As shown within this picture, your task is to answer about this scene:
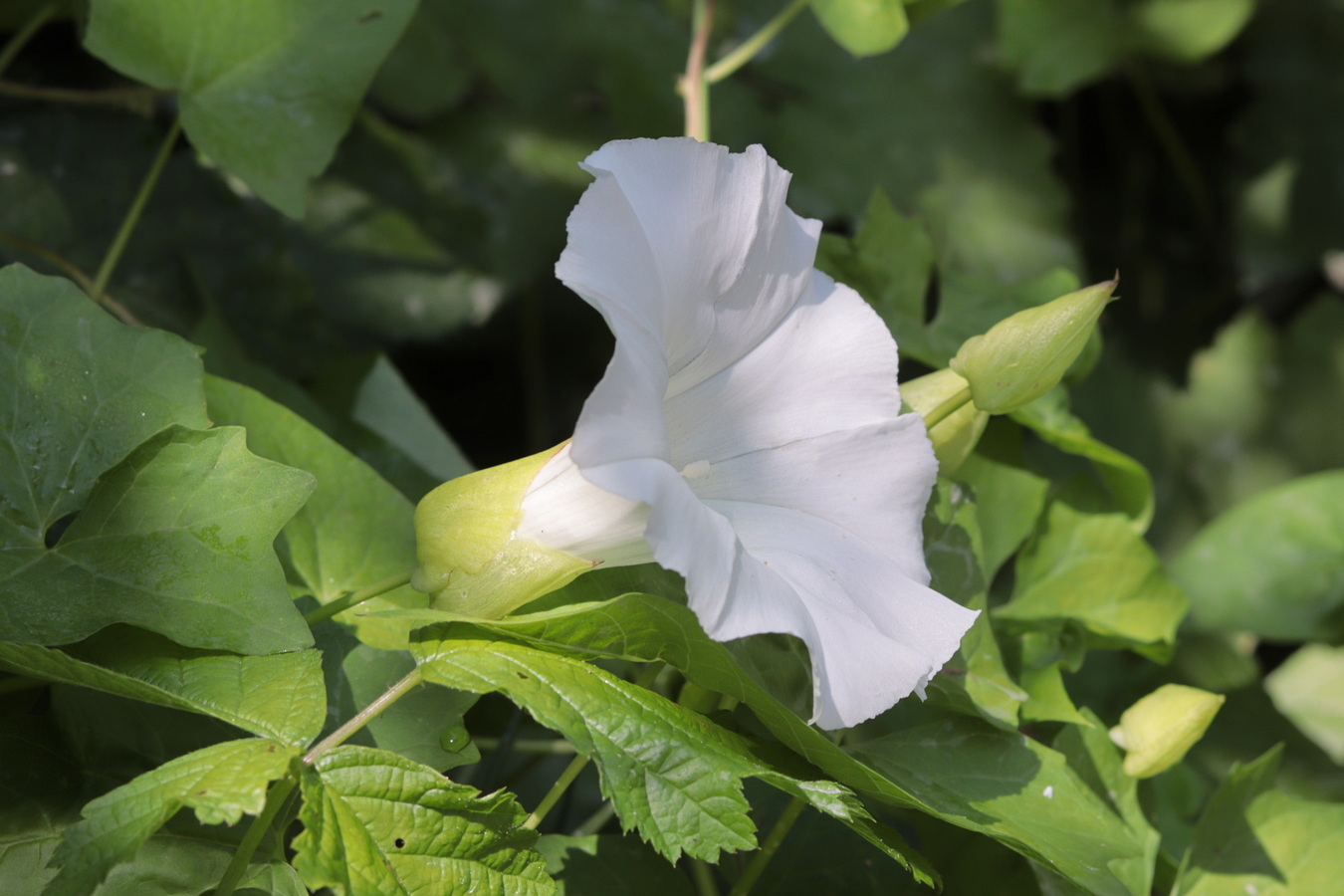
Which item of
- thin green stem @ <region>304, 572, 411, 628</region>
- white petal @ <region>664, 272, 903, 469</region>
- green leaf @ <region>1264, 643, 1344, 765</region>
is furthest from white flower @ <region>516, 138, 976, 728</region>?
green leaf @ <region>1264, 643, 1344, 765</region>

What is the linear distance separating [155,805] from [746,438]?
37 cm

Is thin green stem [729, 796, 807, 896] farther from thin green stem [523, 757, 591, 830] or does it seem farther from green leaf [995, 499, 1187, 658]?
green leaf [995, 499, 1187, 658]

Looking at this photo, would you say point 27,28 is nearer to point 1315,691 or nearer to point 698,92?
point 698,92

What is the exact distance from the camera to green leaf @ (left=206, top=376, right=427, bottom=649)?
70cm

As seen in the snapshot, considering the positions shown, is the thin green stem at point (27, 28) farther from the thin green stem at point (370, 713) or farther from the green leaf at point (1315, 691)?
the green leaf at point (1315, 691)

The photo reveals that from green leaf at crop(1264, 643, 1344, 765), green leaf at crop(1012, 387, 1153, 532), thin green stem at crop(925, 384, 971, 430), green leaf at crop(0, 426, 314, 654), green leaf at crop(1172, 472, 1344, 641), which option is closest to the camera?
green leaf at crop(0, 426, 314, 654)

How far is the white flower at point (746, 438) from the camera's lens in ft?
1.64

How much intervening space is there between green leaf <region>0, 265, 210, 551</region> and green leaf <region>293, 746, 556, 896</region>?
0.73 ft

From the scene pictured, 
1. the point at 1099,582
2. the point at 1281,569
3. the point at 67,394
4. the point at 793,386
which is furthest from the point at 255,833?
the point at 1281,569

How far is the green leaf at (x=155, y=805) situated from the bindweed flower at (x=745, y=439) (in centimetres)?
15

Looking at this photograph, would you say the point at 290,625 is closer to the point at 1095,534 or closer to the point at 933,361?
the point at 933,361

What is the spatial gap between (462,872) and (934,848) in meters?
0.42

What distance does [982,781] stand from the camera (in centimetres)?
66

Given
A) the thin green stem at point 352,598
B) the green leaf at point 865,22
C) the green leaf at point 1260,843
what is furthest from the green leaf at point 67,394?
the green leaf at point 1260,843
